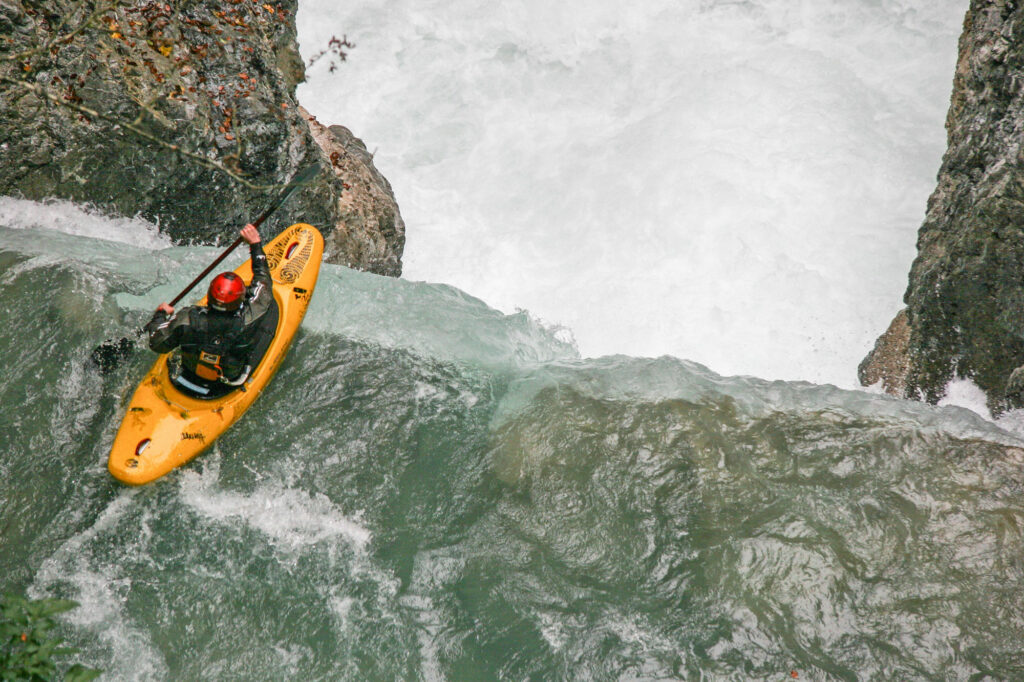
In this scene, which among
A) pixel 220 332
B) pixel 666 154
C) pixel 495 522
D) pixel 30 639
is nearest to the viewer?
pixel 30 639

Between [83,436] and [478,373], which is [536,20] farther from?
[83,436]

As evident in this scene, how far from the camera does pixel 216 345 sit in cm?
503

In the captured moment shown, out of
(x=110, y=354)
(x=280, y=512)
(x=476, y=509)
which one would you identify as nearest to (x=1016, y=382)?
(x=476, y=509)

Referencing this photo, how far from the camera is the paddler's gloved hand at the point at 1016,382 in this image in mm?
Answer: 5602

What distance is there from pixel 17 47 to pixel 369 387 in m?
3.83

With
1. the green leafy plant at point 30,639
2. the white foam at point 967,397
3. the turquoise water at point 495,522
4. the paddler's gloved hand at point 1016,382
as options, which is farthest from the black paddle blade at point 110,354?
the paddler's gloved hand at point 1016,382

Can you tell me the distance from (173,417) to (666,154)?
8064 millimetres

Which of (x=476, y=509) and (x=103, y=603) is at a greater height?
(x=476, y=509)

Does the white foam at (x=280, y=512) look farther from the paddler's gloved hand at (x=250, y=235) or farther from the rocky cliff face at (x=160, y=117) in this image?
the rocky cliff face at (x=160, y=117)

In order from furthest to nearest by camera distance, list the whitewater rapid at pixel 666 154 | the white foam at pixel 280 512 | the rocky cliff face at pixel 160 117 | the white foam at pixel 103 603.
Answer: the whitewater rapid at pixel 666 154, the rocky cliff face at pixel 160 117, the white foam at pixel 280 512, the white foam at pixel 103 603

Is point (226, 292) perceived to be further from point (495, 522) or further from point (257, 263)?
point (495, 522)

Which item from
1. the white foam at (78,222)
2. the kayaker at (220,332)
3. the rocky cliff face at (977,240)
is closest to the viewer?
the kayaker at (220,332)

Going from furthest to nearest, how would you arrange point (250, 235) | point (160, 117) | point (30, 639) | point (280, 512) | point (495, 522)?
1. point (160, 117)
2. point (250, 235)
3. point (495, 522)
4. point (280, 512)
5. point (30, 639)

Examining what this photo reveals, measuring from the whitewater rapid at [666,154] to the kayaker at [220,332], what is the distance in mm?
4800
